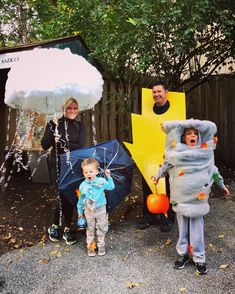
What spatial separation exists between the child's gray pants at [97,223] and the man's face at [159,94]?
5.15 feet

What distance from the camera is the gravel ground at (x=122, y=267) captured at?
377 cm

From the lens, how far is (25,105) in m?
4.66

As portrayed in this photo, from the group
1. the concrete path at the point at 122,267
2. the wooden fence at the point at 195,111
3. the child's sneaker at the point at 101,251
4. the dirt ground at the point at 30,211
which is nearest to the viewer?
the concrete path at the point at 122,267

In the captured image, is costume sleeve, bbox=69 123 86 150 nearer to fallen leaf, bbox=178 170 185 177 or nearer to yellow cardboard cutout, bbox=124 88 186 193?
yellow cardboard cutout, bbox=124 88 186 193

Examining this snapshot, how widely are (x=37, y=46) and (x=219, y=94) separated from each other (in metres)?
5.43

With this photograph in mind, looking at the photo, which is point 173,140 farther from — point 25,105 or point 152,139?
point 25,105

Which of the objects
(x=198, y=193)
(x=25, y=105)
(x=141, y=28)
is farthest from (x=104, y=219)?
(x=141, y=28)

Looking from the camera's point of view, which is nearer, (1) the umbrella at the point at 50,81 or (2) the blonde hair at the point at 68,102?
(1) the umbrella at the point at 50,81

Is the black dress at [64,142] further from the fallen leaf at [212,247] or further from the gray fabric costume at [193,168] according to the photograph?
the fallen leaf at [212,247]

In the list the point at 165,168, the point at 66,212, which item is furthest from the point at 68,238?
the point at 165,168

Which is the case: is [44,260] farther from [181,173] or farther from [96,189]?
[181,173]

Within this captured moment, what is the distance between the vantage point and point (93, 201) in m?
4.30

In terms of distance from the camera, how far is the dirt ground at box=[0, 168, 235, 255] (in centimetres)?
505

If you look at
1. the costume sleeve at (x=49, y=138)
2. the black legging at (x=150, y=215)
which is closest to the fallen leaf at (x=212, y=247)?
the black legging at (x=150, y=215)
